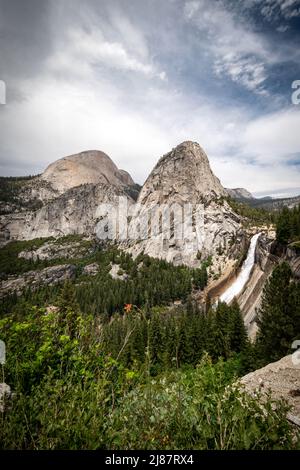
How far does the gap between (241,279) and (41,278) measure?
132m

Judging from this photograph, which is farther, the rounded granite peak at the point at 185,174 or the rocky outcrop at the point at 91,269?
the rounded granite peak at the point at 185,174

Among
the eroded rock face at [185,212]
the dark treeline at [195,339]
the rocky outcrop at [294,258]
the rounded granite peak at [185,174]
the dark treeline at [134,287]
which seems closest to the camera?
the dark treeline at [195,339]

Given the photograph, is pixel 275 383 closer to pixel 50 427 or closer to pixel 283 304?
pixel 283 304

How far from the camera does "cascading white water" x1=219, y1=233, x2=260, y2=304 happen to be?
72188 mm

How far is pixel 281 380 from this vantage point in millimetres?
14391

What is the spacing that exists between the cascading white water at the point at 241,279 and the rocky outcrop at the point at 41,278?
107379 mm

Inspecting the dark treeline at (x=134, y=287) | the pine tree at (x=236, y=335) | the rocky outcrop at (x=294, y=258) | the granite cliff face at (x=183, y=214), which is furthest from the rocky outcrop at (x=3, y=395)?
the granite cliff face at (x=183, y=214)

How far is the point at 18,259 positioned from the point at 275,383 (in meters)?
216

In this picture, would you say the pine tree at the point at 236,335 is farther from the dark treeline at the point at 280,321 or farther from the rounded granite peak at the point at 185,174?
the rounded granite peak at the point at 185,174

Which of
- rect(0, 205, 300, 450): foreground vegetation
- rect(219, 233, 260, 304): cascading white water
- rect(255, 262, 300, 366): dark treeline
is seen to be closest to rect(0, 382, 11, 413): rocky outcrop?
rect(0, 205, 300, 450): foreground vegetation

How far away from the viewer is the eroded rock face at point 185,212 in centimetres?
13062

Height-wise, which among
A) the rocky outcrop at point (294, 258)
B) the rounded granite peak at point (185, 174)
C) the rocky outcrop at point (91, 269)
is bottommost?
the rocky outcrop at point (91, 269)

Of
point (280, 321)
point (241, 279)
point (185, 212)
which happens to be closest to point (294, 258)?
point (280, 321)

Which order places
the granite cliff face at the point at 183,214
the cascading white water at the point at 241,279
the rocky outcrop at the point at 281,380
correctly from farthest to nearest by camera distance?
1. the granite cliff face at the point at 183,214
2. the cascading white water at the point at 241,279
3. the rocky outcrop at the point at 281,380
